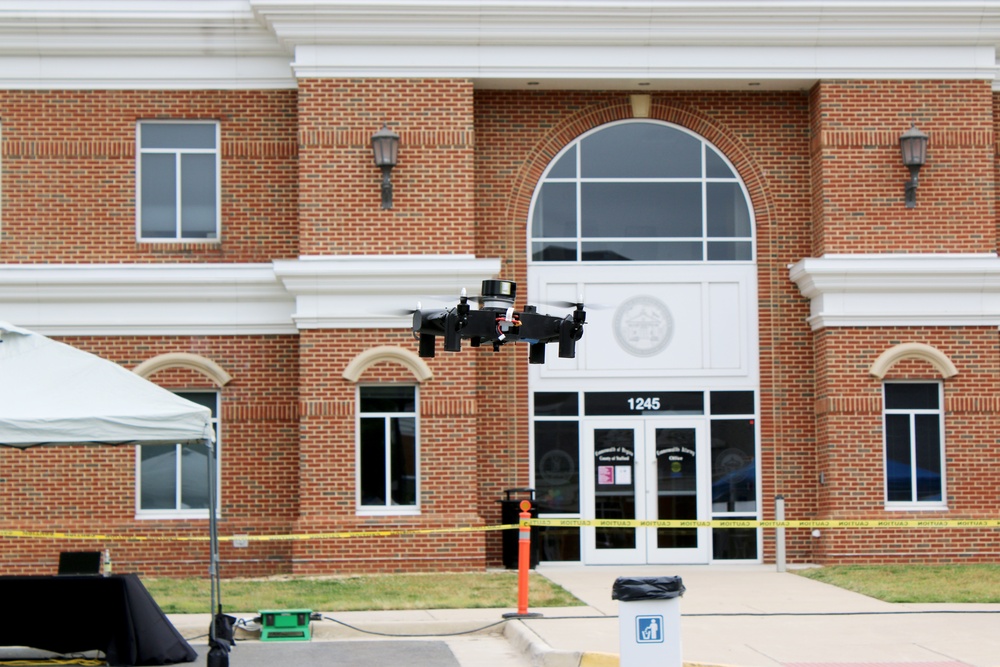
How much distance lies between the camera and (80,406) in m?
12.1

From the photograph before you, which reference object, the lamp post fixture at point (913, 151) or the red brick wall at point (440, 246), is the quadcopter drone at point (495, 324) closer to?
the red brick wall at point (440, 246)

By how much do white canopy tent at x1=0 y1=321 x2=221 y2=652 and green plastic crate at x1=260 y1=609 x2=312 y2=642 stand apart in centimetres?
168

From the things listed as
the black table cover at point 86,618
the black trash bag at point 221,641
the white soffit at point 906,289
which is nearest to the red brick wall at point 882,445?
the white soffit at point 906,289

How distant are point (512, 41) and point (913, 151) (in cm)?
583

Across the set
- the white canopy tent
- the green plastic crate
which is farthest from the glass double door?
the white canopy tent

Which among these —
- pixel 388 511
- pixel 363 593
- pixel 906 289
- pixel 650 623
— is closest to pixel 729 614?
pixel 650 623

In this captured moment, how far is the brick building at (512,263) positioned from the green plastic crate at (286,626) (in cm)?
520

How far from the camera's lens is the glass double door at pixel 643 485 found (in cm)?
2067

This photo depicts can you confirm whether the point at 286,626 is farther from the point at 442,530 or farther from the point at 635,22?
the point at 635,22

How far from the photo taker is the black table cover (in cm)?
1237

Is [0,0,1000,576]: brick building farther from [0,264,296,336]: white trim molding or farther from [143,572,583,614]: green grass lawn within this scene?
[143,572,583,614]: green grass lawn

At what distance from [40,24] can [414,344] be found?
6.98m

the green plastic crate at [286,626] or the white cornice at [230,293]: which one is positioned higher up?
the white cornice at [230,293]

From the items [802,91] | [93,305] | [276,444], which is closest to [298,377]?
[276,444]
